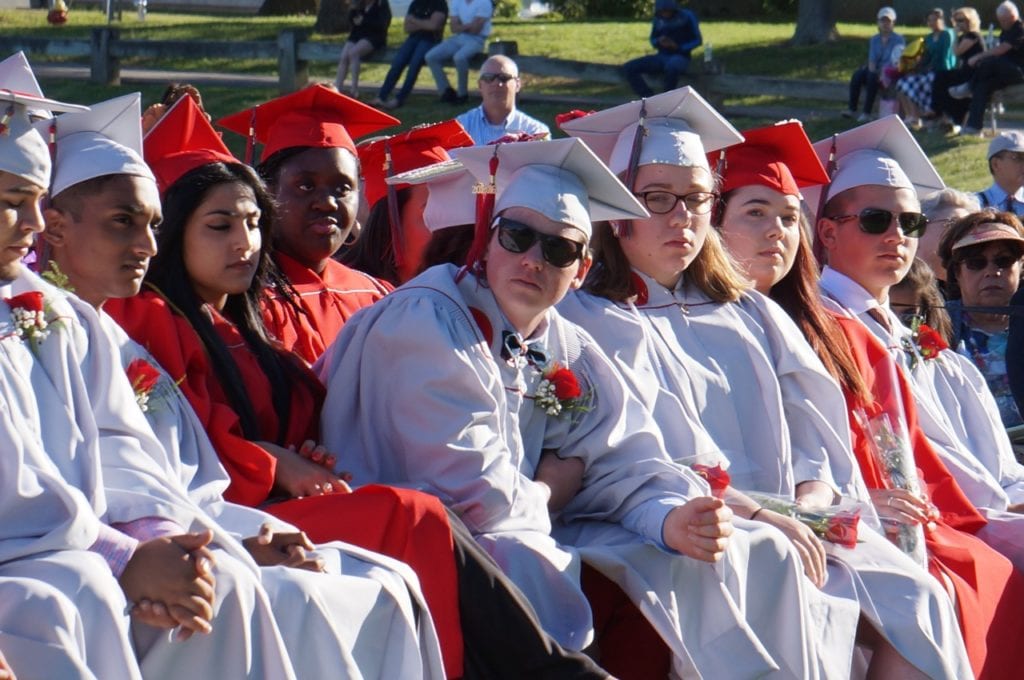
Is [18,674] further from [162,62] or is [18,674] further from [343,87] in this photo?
[162,62]

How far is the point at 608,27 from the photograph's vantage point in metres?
29.7

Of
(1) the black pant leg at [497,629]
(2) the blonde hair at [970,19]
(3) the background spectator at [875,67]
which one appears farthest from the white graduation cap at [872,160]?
(2) the blonde hair at [970,19]

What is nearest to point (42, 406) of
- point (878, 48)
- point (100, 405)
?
point (100, 405)

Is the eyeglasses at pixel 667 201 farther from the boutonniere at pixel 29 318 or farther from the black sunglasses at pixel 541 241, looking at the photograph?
the boutonniere at pixel 29 318

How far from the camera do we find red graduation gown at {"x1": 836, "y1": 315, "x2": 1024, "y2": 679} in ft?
18.3

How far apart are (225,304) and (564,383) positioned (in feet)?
3.60

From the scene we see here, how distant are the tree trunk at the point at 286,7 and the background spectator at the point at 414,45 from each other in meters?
13.3

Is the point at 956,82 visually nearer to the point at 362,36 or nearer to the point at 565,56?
the point at 362,36

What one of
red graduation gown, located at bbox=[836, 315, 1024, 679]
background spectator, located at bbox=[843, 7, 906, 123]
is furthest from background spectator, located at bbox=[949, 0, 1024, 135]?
red graduation gown, located at bbox=[836, 315, 1024, 679]

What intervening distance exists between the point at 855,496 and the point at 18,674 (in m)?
3.18

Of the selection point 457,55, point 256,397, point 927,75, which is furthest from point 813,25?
point 256,397

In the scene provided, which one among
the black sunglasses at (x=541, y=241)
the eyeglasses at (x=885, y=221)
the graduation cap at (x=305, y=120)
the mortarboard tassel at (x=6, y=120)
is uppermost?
the mortarboard tassel at (x=6, y=120)

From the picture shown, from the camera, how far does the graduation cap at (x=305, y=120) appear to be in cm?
604

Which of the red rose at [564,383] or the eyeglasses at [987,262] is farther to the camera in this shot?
the eyeglasses at [987,262]
